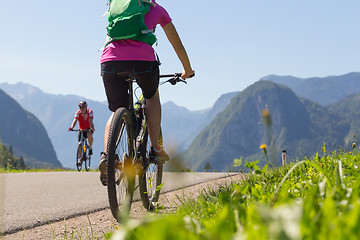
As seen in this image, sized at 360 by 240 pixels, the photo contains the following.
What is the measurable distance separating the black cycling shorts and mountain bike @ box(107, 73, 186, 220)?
9cm

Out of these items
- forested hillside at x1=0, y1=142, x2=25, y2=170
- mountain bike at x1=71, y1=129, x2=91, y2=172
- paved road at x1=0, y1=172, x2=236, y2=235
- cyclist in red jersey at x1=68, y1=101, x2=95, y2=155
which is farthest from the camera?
mountain bike at x1=71, y1=129, x2=91, y2=172

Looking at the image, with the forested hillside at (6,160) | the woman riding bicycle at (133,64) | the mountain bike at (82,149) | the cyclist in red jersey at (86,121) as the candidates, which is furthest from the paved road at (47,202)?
the mountain bike at (82,149)

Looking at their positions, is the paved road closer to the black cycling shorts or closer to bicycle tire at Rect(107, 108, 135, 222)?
bicycle tire at Rect(107, 108, 135, 222)

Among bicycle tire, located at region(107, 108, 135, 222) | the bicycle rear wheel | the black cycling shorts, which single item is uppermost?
the black cycling shorts

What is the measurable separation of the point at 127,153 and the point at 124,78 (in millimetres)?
713

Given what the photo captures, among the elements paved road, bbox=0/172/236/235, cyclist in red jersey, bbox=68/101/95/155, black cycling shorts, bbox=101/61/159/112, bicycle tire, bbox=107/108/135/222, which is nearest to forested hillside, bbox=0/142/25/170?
paved road, bbox=0/172/236/235

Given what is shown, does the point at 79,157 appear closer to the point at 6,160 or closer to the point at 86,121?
the point at 86,121

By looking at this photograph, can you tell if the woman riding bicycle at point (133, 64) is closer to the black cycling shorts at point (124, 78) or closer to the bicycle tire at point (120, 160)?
the black cycling shorts at point (124, 78)

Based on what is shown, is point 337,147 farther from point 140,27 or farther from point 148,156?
point 140,27

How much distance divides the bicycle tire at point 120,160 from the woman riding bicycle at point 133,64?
4.9 inches

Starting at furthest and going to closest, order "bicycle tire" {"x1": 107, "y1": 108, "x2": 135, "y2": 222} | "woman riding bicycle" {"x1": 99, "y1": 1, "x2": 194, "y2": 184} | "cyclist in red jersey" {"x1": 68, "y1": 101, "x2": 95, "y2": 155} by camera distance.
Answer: "cyclist in red jersey" {"x1": 68, "y1": 101, "x2": 95, "y2": 155} → "woman riding bicycle" {"x1": 99, "y1": 1, "x2": 194, "y2": 184} → "bicycle tire" {"x1": 107, "y1": 108, "x2": 135, "y2": 222}

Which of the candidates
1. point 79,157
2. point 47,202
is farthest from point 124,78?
point 79,157

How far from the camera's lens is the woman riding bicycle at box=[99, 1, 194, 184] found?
372cm

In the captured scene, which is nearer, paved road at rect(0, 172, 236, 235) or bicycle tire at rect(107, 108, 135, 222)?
bicycle tire at rect(107, 108, 135, 222)
